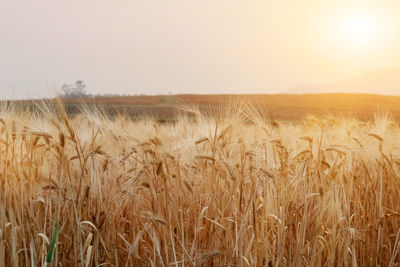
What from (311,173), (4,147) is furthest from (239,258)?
(4,147)

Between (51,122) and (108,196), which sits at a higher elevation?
(51,122)

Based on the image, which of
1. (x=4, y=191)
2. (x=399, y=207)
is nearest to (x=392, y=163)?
(x=399, y=207)

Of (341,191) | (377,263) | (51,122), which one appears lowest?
(377,263)

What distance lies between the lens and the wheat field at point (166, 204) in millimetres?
1711

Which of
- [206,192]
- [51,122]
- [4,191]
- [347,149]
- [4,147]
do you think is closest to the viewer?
[51,122]

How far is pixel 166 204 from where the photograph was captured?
178 centimetres

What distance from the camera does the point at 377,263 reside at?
231 cm

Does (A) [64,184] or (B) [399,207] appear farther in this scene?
(B) [399,207]

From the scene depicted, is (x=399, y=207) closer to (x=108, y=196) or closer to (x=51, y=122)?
(x=108, y=196)

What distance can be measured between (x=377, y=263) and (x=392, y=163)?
0.65 m

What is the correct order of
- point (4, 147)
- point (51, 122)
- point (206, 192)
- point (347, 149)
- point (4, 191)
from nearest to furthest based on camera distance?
point (51, 122), point (4, 191), point (206, 192), point (4, 147), point (347, 149)

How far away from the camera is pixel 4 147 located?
86.4 inches

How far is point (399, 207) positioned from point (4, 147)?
2553mm

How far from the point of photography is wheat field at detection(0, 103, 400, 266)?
5.61ft
